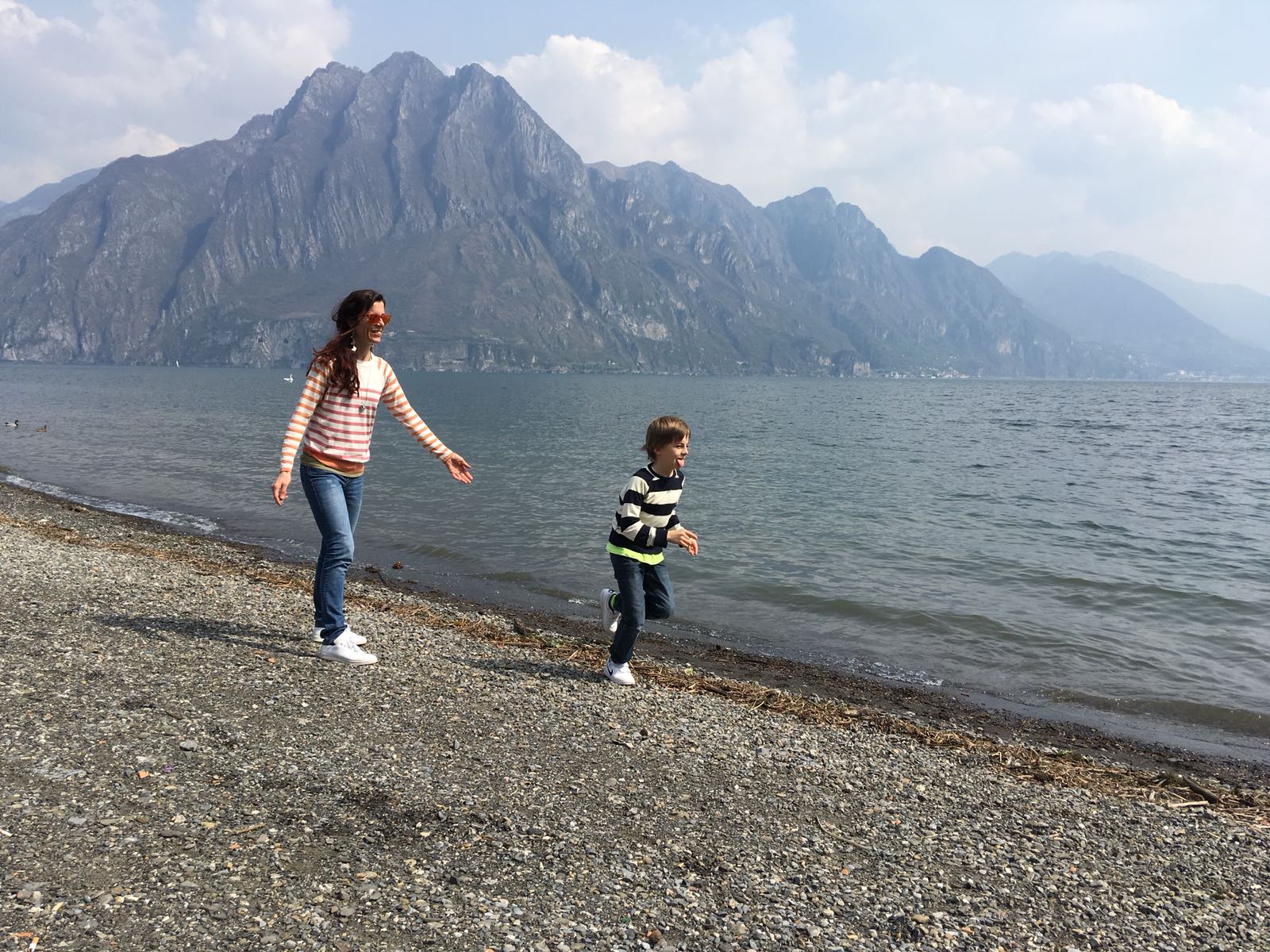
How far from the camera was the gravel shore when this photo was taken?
13.7ft

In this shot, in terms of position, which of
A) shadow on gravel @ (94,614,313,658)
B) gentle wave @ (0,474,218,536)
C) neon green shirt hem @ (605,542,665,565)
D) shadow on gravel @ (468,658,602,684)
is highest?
neon green shirt hem @ (605,542,665,565)

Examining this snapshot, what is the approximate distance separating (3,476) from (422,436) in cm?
3432

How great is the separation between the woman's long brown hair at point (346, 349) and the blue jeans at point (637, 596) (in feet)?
10.5

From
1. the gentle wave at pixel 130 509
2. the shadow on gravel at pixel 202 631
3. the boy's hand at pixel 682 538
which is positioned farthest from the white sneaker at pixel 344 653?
the gentle wave at pixel 130 509

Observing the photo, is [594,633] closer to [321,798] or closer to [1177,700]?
[321,798]

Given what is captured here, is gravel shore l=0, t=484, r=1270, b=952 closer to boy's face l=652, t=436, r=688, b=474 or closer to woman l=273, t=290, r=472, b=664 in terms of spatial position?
woman l=273, t=290, r=472, b=664

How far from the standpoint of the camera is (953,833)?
5.86m

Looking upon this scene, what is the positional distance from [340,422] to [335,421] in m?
0.04

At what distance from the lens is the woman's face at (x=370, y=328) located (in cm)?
759

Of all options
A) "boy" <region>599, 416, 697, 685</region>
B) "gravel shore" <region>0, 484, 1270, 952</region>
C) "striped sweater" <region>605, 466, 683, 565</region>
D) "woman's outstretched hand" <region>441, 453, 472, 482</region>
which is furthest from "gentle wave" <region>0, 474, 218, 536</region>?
"striped sweater" <region>605, 466, 683, 565</region>

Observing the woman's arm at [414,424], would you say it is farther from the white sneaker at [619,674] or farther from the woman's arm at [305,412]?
the white sneaker at [619,674]

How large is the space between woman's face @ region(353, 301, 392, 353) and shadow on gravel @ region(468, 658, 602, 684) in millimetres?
3817

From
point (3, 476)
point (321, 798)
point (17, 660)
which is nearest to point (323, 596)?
point (17, 660)

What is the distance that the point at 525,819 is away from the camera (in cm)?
533
